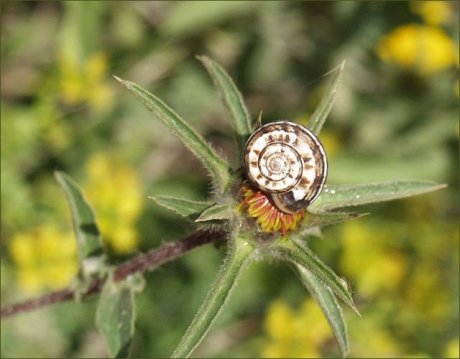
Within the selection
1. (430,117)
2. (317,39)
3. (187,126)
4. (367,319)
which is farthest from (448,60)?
(187,126)

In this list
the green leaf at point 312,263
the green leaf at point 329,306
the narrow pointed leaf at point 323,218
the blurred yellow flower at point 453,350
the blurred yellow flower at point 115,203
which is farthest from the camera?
the blurred yellow flower at point 115,203

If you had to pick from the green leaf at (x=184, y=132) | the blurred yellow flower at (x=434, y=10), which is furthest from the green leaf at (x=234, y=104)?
the blurred yellow flower at (x=434, y=10)

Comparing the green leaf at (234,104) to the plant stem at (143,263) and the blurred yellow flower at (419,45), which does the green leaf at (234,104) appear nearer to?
the plant stem at (143,263)

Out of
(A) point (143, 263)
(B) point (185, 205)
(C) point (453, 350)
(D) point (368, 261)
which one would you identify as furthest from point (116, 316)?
(D) point (368, 261)

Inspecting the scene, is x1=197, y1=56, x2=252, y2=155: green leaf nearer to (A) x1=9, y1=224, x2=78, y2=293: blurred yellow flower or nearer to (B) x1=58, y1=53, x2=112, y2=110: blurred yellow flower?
(A) x1=9, y1=224, x2=78, y2=293: blurred yellow flower

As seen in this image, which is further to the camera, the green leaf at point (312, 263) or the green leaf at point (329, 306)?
the green leaf at point (329, 306)

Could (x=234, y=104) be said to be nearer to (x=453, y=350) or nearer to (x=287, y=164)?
(x=287, y=164)
